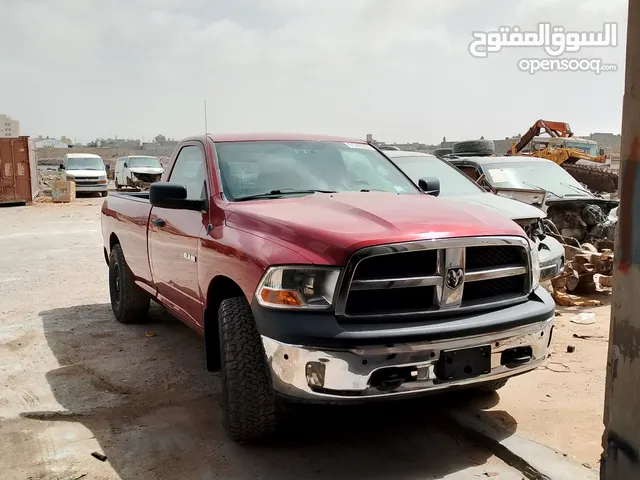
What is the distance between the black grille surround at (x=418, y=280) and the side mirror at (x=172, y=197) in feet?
4.96

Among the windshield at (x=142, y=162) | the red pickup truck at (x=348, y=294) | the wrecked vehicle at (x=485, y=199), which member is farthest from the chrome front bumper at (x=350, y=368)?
the windshield at (x=142, y=162)

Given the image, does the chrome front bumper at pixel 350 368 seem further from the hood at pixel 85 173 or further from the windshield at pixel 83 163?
the windshield at pixel 83 163

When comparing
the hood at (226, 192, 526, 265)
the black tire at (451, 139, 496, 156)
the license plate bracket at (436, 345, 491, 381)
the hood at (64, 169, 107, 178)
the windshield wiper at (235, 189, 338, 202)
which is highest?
the black tire at (451, 139, 496, 156)

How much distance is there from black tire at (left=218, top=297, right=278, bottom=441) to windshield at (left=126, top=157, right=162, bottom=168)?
24061mm

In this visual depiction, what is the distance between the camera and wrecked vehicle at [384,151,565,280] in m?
5.72

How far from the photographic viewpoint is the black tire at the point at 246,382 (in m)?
3.17

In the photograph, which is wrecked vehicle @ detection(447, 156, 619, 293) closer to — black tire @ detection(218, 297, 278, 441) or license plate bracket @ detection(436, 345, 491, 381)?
license plate bracket @ detection(436, 345, 491, 381)

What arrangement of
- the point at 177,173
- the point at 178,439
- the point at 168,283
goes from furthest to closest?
the point at 177,173 < the point at 168,283 < the point at 178,439

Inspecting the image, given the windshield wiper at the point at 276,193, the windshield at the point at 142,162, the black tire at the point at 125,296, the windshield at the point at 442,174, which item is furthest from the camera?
the windshield at the point at 142,162

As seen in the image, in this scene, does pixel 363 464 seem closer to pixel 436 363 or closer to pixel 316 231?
pixel 436 363

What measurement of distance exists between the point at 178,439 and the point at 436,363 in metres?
1.66

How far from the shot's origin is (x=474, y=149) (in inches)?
472

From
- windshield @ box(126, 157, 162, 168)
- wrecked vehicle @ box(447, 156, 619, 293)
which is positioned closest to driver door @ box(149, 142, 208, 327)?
wrecked vehicle @ box(447, 156, 619, 293)

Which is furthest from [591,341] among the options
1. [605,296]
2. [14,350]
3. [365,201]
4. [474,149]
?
[474,149]
